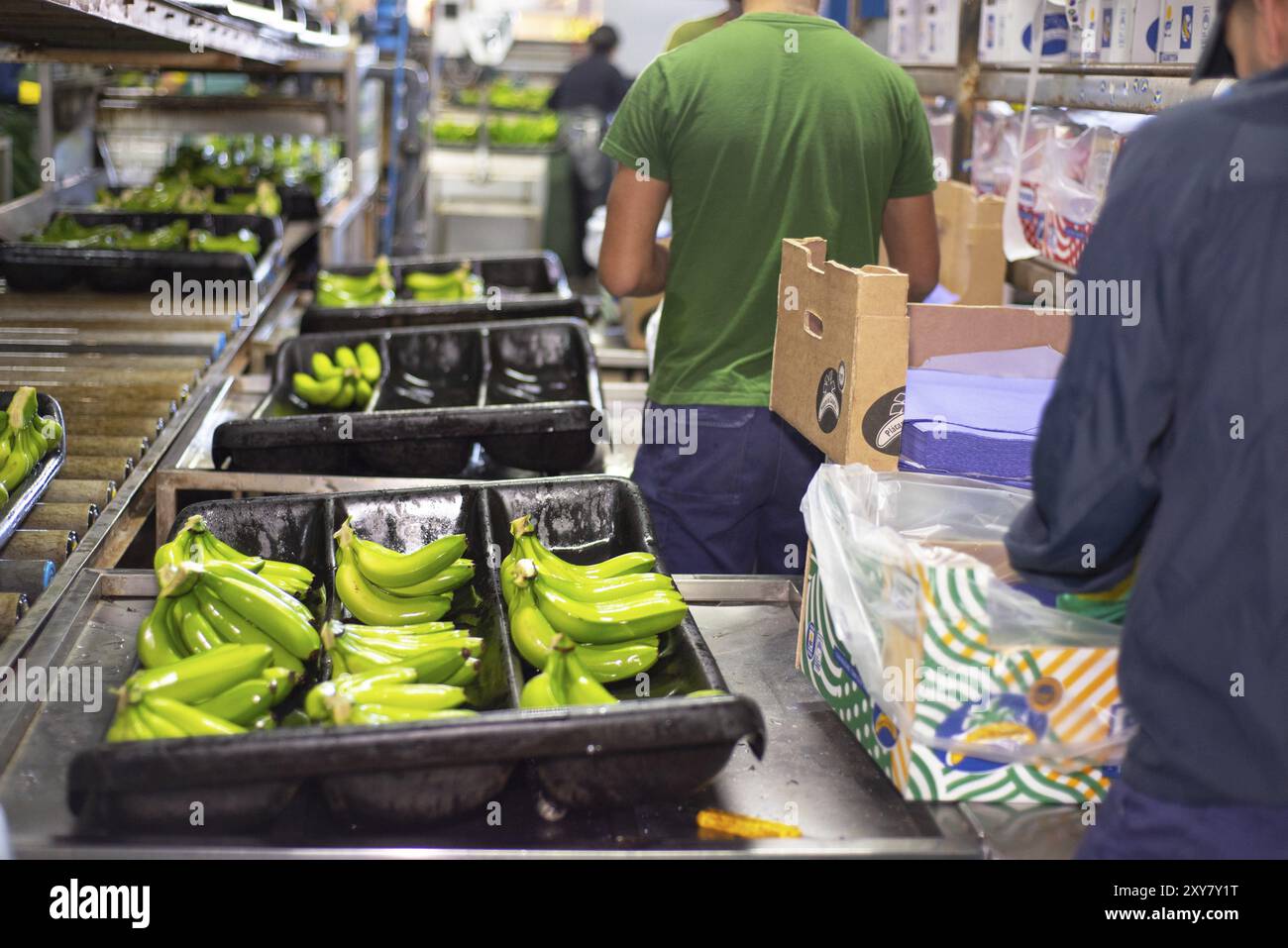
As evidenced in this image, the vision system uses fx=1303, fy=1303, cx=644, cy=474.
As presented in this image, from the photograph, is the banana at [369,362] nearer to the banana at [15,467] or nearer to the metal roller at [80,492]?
the metal roller at [80,492]

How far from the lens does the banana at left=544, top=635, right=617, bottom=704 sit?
1587mm

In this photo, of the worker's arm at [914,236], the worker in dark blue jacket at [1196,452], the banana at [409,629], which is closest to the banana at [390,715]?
the banana at [409,629]

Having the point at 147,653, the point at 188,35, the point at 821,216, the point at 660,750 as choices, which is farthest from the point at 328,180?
the point at 660,750

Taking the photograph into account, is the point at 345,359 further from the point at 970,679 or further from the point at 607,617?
the point at 970,679

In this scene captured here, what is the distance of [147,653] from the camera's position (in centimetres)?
169

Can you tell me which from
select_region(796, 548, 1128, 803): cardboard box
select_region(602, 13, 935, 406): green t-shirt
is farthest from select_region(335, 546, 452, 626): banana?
select_region(602, 13, 935, 406): green t-shirt

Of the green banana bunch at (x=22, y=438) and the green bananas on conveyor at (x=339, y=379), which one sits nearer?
the green banana bunch at (x=22, y=438)

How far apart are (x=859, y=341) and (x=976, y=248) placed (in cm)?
206

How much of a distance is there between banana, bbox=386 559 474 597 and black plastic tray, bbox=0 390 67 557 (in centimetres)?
60

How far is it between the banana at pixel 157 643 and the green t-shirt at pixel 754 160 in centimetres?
126

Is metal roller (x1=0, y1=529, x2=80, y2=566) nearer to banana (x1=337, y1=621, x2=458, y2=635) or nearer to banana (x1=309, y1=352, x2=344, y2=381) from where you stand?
banana (x1=337, y1=621, x2=458, y2=635)

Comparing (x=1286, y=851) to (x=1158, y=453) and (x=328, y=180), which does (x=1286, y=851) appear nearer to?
(x=1158, y=453)

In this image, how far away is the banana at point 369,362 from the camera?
3.39m

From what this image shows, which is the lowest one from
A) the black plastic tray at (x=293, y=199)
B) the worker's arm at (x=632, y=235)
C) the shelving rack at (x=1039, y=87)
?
the black plastic tray at (x=293, y=199)
